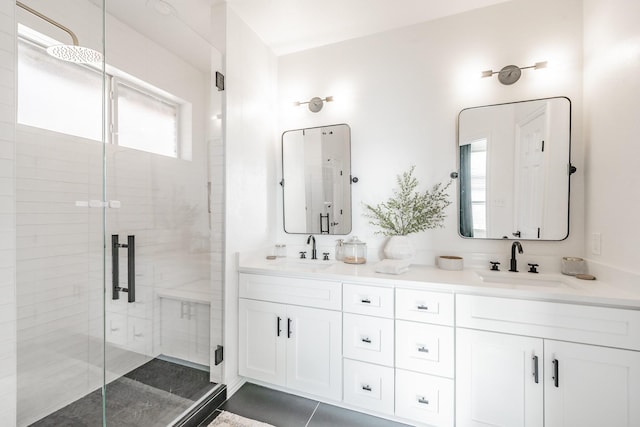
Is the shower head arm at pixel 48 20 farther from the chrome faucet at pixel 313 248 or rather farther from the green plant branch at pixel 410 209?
the green plant branch at pixel 410 209

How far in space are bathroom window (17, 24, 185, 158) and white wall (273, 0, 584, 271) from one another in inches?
42.5

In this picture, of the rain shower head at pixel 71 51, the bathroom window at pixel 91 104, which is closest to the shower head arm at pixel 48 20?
the rain shower head at pixel 71 51

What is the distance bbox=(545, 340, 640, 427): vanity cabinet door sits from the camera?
4.18 feet

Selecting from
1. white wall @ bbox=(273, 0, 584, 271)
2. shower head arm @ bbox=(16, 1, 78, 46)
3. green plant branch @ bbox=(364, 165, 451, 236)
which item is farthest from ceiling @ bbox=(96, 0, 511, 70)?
green plant branch @ bbox=(364, 165, 451, 236)

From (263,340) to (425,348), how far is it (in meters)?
1.11

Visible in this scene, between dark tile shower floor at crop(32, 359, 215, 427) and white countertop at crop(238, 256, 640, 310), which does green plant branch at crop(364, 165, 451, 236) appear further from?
dark tile shower floor at crop(32, 359, 215, 427)

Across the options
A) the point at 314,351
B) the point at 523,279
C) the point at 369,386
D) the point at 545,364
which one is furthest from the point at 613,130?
the point at 314,351

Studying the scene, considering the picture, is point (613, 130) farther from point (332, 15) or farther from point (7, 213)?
point (7, 213)

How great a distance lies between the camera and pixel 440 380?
1.57m

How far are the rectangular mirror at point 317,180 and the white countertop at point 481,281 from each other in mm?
406

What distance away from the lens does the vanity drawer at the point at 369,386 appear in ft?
5.51

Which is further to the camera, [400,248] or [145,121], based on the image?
[400,248]

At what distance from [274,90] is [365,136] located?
1.02 metres

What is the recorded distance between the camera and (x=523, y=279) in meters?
1.79
